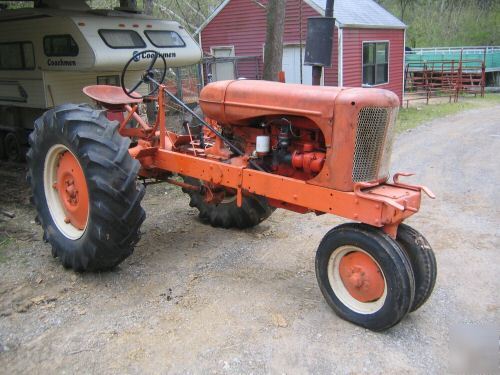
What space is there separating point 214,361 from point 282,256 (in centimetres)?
170

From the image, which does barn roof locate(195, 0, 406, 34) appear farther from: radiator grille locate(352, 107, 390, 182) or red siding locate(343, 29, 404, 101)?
radiator grille locate(352, 107, 390, 182)

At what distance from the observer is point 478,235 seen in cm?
521

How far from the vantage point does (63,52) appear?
809cm

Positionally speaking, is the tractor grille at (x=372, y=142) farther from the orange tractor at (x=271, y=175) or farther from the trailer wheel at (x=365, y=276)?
the trailer wheel at (x=365, y=276)

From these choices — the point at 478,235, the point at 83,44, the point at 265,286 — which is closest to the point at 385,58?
the point at 83,44

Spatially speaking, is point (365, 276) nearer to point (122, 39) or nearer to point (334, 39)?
point (122, 39)

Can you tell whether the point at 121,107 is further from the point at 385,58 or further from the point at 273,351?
the point at 385,58

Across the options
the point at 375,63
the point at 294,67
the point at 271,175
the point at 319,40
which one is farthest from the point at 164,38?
the point at 375,63

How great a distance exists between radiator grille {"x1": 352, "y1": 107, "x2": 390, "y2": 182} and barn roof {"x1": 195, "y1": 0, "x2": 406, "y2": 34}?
39.8 feet

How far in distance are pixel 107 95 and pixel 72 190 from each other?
122 cm

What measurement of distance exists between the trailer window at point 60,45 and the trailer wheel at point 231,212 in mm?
3896

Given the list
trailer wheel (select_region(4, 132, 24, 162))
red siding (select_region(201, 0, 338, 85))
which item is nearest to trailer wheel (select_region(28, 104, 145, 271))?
trailer wheel (select_region(4, 132, 24, 162))

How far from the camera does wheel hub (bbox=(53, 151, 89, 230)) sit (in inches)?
169

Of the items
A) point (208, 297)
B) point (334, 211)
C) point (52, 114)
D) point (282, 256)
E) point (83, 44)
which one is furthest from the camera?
point (83, 44)
